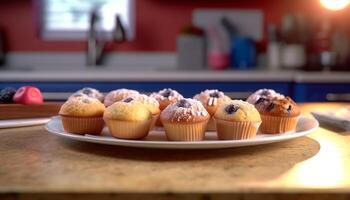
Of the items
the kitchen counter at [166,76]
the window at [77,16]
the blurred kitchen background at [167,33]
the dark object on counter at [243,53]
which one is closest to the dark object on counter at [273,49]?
the blurred kitchen background at [167,33]

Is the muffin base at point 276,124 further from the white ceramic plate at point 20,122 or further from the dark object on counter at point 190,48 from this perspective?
the dark object on counter at point 190,48

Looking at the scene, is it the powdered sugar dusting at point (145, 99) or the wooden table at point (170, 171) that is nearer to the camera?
the wooden table at point (170, 171)

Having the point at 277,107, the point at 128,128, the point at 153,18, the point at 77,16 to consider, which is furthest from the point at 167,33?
the point at 128,128

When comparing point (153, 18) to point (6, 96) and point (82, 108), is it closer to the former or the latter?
point (6, 96)

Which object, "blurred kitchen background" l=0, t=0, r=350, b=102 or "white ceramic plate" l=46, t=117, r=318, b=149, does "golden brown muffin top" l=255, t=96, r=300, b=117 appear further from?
"blurred kitchen background" l=0, t=0, r=350, b=102

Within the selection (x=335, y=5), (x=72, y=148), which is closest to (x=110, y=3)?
(x=335, y=5)

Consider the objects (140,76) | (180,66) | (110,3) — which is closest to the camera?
(140,76)

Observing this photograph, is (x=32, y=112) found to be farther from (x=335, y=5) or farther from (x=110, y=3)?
(x=110, y=3)

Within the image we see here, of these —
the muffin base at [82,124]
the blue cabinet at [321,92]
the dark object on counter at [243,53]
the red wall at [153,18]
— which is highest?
the red wall at [153,18]
